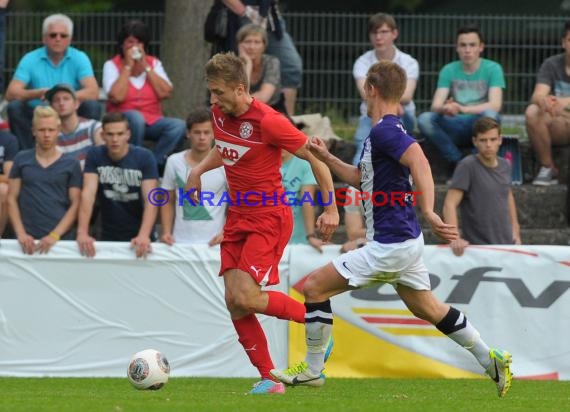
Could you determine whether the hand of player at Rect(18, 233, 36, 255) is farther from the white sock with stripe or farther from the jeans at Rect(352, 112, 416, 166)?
the jeans at Rect(352, 112, 416, 166)

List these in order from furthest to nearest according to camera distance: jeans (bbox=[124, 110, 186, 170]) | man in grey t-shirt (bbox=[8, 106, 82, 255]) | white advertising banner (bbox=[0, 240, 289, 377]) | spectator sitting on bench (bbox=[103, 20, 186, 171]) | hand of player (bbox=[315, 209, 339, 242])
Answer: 1. spectator sitting on bench (bbox=[103, 20, 186, 171])
2. jeans (bbox=[124, 110, 186, 170])
3. man in grey t-shirt (bbox=[8, 106, 82, 255])
4. white advertising banner (bbox=[0, 240, 289, 377])
5. hand of player (bbox=[315, 209, 339, 242])

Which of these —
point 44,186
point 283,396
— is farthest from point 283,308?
point 44,186

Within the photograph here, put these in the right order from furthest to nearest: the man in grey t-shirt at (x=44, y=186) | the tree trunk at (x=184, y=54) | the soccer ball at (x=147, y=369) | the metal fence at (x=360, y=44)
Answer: the tree trunk at (x=184, y=54)
the metal fence at (x=360, y=44)
the man in grey t-shirt at (x=44, y=186)
the soccer ball at (x=147, y=369)

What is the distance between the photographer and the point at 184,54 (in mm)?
17047

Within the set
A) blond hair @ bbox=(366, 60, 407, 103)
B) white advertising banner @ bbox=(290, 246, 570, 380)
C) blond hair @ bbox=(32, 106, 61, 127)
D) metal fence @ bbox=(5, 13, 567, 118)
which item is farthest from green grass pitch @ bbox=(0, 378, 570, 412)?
metal fence @ bbox=(5, 13, 567, 118)

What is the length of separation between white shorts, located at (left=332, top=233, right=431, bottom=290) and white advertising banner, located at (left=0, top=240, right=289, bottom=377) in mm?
2471

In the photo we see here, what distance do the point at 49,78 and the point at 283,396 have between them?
6.39 metres

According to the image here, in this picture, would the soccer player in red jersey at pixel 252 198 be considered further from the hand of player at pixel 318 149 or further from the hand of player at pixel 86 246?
the hand of player at pixel 86 246

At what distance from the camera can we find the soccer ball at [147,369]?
8914mm

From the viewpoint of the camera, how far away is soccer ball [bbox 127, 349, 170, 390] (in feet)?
29.2

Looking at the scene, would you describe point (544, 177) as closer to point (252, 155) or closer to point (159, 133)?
point (159, 133)

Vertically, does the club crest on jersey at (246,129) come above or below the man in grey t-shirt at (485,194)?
above

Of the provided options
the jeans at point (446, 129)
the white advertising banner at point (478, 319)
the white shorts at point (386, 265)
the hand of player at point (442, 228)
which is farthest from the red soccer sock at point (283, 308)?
the jeans at point (446, 129)

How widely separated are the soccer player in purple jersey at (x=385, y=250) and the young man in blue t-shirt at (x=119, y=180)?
3200 mm
